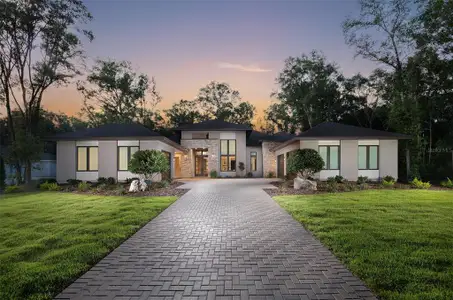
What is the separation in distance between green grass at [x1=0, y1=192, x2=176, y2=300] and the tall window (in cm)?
1563

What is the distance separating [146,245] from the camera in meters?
5.03

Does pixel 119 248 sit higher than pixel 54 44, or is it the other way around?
pixel 54 44

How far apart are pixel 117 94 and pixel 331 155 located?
27118 mm

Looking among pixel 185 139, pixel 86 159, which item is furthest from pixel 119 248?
pixel 185 139

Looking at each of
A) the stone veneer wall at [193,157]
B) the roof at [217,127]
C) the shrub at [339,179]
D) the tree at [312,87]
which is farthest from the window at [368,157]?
the tree at [312,87]

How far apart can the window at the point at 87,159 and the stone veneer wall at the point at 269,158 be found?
14.4 meters

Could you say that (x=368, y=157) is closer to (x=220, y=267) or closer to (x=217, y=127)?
(x=217, y=127)

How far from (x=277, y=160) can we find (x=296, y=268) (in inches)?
855

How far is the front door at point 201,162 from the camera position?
26359mm

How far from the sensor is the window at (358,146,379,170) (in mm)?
17344

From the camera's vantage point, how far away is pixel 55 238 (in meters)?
5.44

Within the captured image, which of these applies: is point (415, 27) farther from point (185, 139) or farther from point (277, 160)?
point (185, 139)

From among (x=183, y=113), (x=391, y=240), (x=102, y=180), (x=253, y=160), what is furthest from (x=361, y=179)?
(x=183, y=113)

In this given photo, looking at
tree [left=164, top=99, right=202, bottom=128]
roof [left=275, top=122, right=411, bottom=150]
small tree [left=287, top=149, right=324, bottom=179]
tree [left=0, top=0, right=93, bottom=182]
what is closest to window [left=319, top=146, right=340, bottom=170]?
roof [left=275, top=122, right=411, bottom=150]
